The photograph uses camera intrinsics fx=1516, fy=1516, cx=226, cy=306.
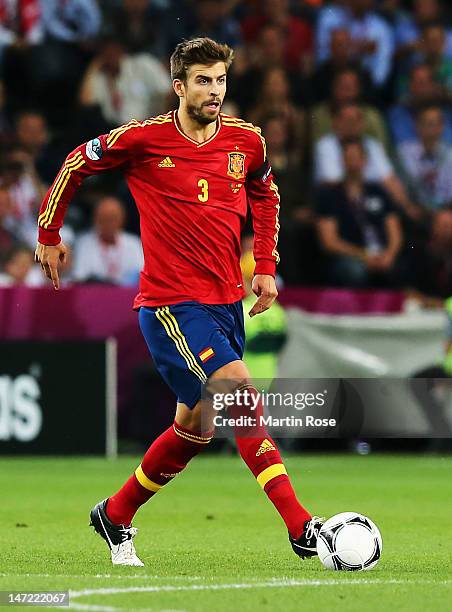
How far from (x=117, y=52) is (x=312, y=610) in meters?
11.6

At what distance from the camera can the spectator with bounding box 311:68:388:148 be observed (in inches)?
655

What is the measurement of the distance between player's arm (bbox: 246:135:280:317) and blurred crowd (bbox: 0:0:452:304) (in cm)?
730

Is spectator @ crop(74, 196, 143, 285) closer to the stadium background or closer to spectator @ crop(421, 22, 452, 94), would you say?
the stadium background

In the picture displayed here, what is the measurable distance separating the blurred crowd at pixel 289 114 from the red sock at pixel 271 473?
26.0 feet

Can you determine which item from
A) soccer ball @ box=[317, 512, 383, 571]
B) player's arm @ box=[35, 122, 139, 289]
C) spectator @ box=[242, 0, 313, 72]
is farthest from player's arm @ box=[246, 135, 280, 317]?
spectator @ box=[242, 0, 313, 72]

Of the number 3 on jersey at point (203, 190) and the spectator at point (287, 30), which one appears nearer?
the number 3 on jersey at point (203, 190)

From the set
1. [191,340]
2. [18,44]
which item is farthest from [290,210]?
[191,340]

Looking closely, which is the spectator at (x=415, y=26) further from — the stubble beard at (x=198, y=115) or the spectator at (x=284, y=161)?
the stubble beard at (x=198, y=115)

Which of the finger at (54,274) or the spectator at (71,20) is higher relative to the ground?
the spectator at (71,20)

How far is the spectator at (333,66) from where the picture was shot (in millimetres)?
16984

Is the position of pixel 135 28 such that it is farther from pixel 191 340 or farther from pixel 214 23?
pixel 191 340

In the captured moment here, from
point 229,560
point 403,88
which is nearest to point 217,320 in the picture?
point 229,560

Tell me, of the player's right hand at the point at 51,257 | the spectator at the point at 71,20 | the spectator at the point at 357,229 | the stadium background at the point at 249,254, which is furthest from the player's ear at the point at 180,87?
the spectator at the point at 71,20

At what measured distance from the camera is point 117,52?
53.1 feet
